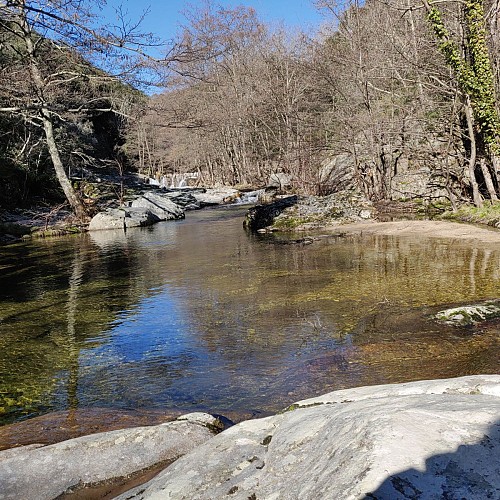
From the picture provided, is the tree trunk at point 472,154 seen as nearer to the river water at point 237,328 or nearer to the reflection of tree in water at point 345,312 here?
the reflection of tree in water at point 345,312

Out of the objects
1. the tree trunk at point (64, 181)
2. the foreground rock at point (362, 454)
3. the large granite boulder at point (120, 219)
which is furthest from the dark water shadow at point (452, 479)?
the tree trunk at point (64, 181)

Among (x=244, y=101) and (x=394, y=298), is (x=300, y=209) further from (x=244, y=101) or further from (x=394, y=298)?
(x=244, y=101)

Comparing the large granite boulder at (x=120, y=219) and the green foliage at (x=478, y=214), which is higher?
the large granite boulder at (x=120, y=219)

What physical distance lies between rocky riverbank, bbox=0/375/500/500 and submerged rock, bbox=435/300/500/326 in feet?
8.43

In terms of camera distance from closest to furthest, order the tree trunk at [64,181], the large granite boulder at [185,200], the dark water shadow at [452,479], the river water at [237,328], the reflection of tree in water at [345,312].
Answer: the dark water shadow at [452,479] → the river water at [237,328] → the reflection of tree in water at [345,312] → the tree trunk at [64,181] → the large granite boulder at [185,200]

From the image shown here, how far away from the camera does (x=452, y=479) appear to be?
4.98 feet

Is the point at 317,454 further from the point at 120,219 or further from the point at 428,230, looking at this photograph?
the point at 120,219

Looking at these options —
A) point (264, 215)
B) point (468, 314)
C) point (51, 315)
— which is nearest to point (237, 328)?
point (468, 314)

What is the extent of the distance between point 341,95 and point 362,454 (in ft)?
62.7

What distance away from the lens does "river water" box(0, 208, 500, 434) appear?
13.8 ft

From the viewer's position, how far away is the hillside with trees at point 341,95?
917 cm

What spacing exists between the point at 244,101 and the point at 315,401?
34.0m

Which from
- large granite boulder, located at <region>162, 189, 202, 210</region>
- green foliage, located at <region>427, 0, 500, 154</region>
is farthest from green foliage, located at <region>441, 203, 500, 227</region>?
large granite boulder, located at <region>162, 189, 202, 210</region>

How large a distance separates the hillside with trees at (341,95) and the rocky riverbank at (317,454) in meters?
4.51
